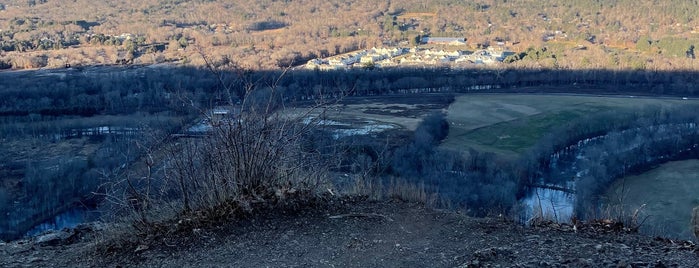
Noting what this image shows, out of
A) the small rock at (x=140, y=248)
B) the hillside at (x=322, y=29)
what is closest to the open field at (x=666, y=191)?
the small rock at (x=140, y=248)

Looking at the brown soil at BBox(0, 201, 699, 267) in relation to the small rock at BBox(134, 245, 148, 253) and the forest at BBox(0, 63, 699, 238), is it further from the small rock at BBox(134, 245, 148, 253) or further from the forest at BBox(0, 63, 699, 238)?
the forest at BBox(0, 63, 699, 238)

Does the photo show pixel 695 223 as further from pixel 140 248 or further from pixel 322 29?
pixel 322 29

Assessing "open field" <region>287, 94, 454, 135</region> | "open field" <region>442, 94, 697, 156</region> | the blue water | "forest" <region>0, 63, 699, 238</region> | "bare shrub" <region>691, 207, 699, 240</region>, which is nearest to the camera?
"bare shrub" <region>691, 207, 699, 240</region>

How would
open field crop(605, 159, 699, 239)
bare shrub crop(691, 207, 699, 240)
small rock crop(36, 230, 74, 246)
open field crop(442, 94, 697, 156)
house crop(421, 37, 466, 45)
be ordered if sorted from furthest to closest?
house crop(421, 37, 466, 45) → open field crop(442, 94, 697, 156) → open field crop(605, 159, 699, 239) → small rock crop(36, 230, 74, 246) → bare shrub crop(691, 207, 699, 240)

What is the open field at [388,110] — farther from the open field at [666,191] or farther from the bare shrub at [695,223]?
the bare shrub at [695,223]

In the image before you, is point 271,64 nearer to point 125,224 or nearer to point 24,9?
point 125,224

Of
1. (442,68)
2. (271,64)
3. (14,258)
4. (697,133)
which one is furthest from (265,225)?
(442,68)

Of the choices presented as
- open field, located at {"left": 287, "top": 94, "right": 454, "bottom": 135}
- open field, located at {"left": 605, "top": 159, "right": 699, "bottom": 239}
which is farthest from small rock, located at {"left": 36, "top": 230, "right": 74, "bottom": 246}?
open field, located at {"left": 287, "top": 94, "right": 454, "bottom": 135}
